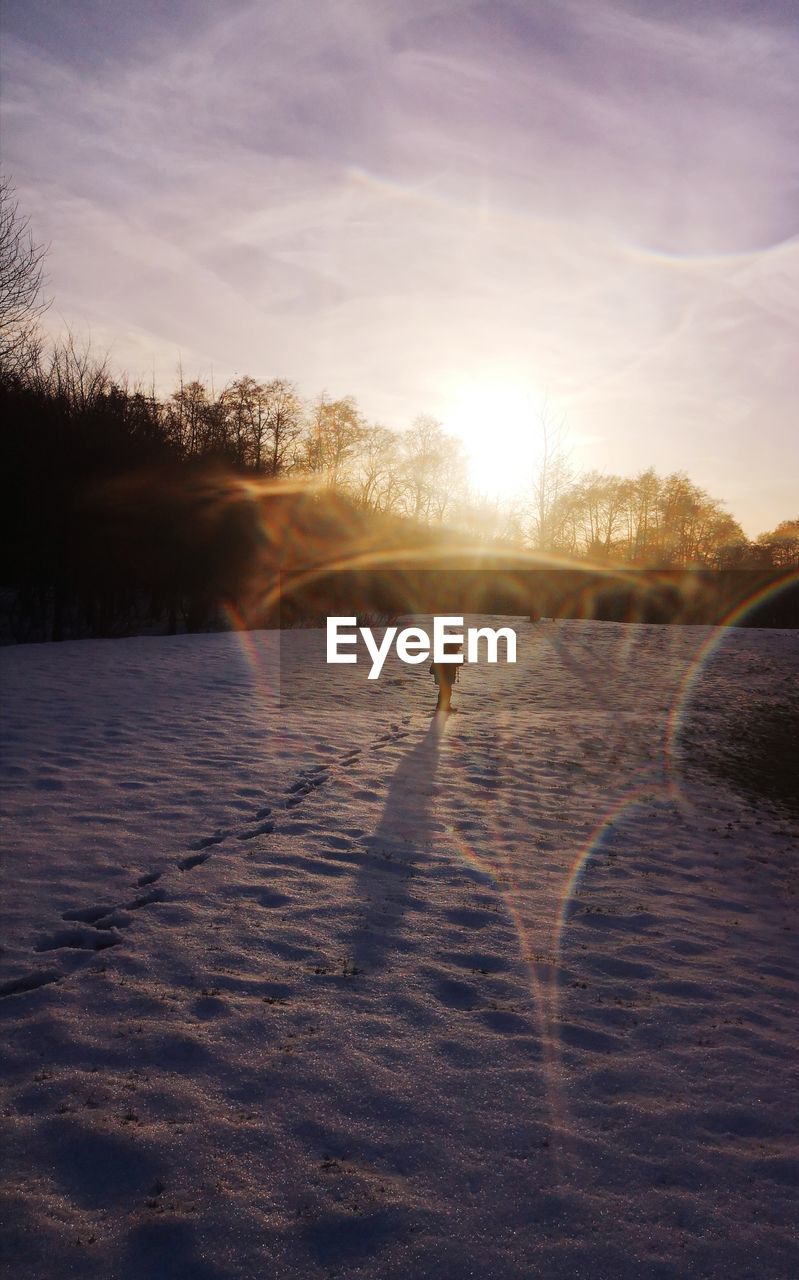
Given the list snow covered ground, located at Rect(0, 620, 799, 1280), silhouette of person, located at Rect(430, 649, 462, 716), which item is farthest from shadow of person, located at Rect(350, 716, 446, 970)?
silhouette of person, located at Rect(430, 649, 462, 716)

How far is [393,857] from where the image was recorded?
6.72 m

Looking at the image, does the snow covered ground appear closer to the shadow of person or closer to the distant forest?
the shadow of person

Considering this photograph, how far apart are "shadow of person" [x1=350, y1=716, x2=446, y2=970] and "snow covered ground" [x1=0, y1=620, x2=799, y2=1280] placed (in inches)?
1.3

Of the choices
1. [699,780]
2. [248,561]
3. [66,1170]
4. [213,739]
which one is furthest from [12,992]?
[248,561]

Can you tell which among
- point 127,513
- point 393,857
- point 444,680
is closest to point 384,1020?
point 393,857

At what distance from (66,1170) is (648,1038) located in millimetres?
3113

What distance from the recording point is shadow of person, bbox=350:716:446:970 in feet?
17.1

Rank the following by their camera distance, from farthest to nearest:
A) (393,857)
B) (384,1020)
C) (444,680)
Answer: (444,680) → (393,857) → (384,1020)

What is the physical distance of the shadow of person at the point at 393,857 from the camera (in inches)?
206

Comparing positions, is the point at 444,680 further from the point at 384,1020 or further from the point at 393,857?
the point at 384,1020

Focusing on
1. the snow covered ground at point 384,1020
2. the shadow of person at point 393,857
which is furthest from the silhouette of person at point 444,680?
the snow covered ground at point 384,1020

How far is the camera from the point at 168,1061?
12.4 feet

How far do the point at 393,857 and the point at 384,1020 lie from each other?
242cm

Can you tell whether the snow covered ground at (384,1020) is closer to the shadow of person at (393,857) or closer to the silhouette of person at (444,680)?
the shadow of person at (393,857)
